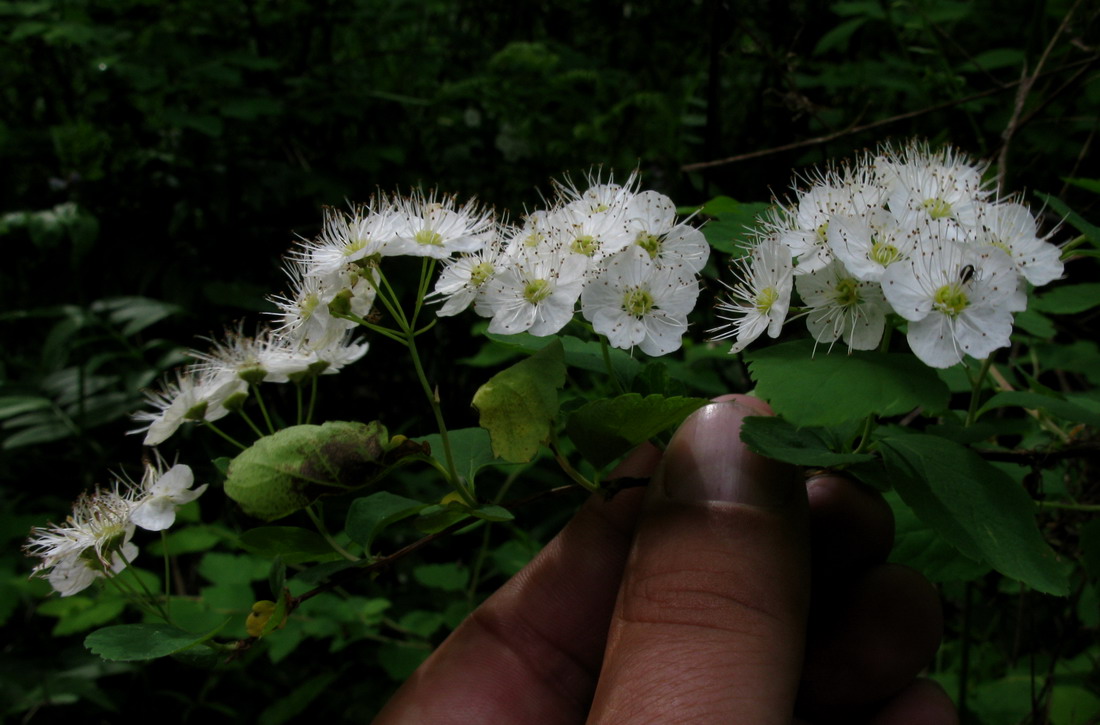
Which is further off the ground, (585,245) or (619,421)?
(585,245)

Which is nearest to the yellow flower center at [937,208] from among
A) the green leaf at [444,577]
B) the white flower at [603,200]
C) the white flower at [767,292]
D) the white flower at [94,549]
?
the white flower at [767,292]

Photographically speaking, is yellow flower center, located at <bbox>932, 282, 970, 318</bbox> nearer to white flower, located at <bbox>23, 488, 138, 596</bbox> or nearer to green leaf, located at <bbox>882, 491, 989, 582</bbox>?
green leaf, located at <bbox>882, 491, 989, 582</bbox>

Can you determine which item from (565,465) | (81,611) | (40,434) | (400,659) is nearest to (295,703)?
(400,659)

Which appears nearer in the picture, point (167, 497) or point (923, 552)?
point (167, 497)

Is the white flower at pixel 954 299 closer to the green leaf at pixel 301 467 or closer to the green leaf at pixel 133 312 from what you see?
the green leaf at pixel 301 467

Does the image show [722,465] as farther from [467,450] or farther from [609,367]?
[467,450]

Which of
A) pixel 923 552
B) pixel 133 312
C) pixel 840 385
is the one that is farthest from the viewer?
pixel 133 312
